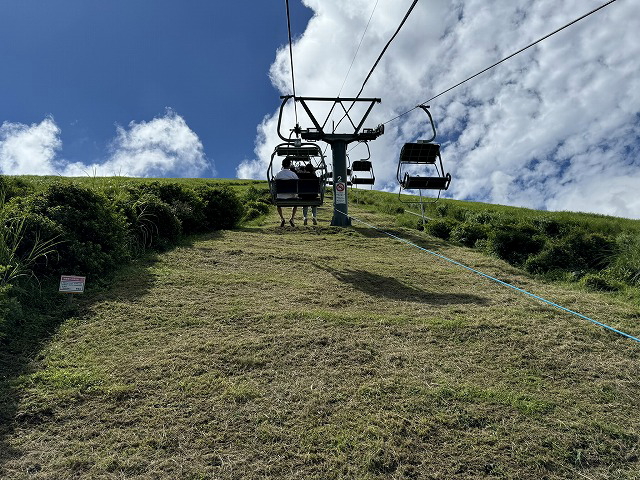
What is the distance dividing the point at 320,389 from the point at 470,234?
431 inches

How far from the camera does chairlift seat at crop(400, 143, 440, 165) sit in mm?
12180

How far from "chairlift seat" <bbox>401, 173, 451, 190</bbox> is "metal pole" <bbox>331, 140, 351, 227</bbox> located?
114 inches

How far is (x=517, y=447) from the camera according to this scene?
298 centimetres

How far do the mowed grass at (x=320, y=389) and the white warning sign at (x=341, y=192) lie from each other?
8.71 meters

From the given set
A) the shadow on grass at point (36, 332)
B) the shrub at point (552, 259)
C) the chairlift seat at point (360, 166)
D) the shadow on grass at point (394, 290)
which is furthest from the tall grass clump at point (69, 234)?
the chairlift seat at point (360, 166)

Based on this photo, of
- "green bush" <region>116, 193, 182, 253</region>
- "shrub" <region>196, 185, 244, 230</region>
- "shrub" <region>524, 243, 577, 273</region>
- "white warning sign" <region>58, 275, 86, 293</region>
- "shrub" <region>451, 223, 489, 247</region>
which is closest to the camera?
"white warning sign" <region>58, 275, 86, 293</region>

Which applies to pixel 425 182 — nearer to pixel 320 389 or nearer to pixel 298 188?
pixel 298 188

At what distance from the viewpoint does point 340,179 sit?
14.9 meters

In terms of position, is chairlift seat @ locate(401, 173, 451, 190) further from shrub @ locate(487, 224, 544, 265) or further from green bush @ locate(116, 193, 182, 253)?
green bush @ locate(116, 193, 182, 253)

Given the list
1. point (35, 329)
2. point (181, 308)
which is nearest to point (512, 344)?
point (181, 308)

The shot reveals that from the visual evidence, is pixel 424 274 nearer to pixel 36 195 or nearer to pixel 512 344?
pixel 512 344

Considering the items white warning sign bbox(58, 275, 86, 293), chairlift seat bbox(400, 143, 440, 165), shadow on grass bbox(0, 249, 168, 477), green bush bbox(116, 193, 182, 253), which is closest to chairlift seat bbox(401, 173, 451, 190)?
chairlift seat bbox(400, 143, 440, 165)

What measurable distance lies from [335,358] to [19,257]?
447cm

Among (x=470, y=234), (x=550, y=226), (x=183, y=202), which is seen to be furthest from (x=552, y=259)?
(x=183, y=202)
